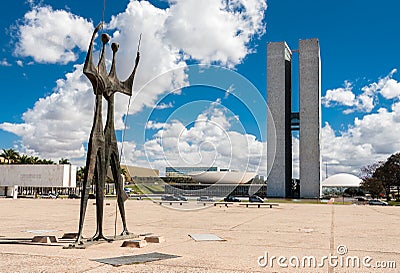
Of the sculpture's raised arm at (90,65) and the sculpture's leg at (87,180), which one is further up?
the sculpture's raised arm at (90,65)

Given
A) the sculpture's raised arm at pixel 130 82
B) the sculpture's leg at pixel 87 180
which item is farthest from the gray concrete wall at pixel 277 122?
the sculpture's leg at pixel 87 180

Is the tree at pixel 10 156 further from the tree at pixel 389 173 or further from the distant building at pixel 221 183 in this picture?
the tree at pixel 389 173

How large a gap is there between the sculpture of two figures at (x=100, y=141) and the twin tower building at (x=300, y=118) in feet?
210

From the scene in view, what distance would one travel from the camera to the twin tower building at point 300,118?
243ft

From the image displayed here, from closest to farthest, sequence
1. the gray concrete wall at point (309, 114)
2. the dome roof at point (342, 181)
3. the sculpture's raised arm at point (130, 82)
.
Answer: the sculpture's raised arm at point (130, 82) < the gray concrete wall at point (309, 114) < the dome roof at point (342, 181)

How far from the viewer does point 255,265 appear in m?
8.24

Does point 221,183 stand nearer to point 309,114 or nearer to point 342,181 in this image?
point 309,114

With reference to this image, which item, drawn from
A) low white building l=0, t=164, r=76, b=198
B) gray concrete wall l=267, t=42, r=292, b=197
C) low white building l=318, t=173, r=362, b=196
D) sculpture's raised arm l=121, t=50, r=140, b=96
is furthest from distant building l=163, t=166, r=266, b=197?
sculpture's raised arm l=121, t=50, r=140, b=96

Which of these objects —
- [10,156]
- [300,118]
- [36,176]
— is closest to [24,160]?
[10,156]

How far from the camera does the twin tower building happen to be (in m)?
74.1

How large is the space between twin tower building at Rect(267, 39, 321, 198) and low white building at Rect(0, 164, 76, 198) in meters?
33.9

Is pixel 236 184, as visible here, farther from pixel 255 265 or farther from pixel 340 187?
pixel 255 265

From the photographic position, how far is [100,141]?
1136cm

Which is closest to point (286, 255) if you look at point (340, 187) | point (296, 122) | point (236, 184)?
point (296, 122)
